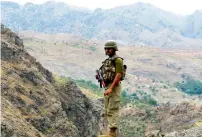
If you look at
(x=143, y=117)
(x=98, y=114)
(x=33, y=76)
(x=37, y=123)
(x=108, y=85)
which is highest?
(x=108, y=85)

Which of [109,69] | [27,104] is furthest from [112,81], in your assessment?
[27,104]

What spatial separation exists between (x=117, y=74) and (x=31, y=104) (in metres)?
18.5

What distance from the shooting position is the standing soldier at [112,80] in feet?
40.1

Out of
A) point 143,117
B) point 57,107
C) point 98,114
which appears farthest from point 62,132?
point 143,117

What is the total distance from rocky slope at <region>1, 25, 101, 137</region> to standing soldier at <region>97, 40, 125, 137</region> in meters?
10.7

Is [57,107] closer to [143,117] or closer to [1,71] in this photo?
[1,71]

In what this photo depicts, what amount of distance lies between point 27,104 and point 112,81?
17.8 metres

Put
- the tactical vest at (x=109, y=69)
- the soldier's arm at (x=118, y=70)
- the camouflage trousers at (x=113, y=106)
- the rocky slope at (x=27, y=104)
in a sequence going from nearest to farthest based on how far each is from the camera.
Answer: the soldier's arm at (x=118, y=70) → the tactical vest at (x=109, y=69) → the camouflage trousers at (x=113, y=106) → the rocky slope at (x=27, y=104)

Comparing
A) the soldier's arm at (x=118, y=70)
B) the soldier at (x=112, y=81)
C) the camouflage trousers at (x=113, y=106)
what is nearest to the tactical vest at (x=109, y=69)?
the soldier at (x=112, y=81)

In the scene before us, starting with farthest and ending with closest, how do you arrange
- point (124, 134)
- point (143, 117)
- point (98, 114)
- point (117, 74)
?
1. point (143, 117)
2. point (124, 134)
3. point (98, 114)
4. point (117, 74)

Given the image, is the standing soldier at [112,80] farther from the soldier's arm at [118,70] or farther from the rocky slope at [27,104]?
the rocky slope at [27,104]

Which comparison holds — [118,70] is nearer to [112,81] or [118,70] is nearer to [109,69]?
[109,69]

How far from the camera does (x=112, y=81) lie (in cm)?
1247

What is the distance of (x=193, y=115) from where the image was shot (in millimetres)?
79500
